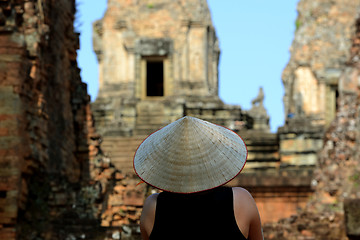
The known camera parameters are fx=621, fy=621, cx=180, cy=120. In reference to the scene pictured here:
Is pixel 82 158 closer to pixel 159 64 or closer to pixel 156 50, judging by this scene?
pixel 156 50

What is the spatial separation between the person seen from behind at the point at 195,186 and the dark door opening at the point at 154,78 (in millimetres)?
21271

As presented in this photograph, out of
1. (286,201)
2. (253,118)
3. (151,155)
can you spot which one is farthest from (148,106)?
(151,155)

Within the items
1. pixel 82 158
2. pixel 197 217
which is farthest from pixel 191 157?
pixel 82 158

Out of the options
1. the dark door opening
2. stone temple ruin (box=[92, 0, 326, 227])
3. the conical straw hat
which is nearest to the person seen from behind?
the conical straw hat

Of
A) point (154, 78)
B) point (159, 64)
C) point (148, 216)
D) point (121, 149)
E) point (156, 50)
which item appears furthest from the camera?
point (154, 78)

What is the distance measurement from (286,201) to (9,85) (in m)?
6.18

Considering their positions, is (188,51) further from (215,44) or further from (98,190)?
(98,190)

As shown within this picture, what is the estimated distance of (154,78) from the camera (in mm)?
25297

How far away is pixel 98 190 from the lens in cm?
823

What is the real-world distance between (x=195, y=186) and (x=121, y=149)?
12.7 meters

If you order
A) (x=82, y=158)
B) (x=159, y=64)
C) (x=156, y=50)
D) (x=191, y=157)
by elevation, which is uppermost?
(x=156, y=50)

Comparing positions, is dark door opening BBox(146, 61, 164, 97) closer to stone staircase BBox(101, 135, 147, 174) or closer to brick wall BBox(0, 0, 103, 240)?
stone staircase BBox(101, 135, 147, 174)

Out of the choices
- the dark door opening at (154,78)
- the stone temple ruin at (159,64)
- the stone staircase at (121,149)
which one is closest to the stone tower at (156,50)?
the stone temple ruin at (159,64)

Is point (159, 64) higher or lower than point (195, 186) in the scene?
higher
